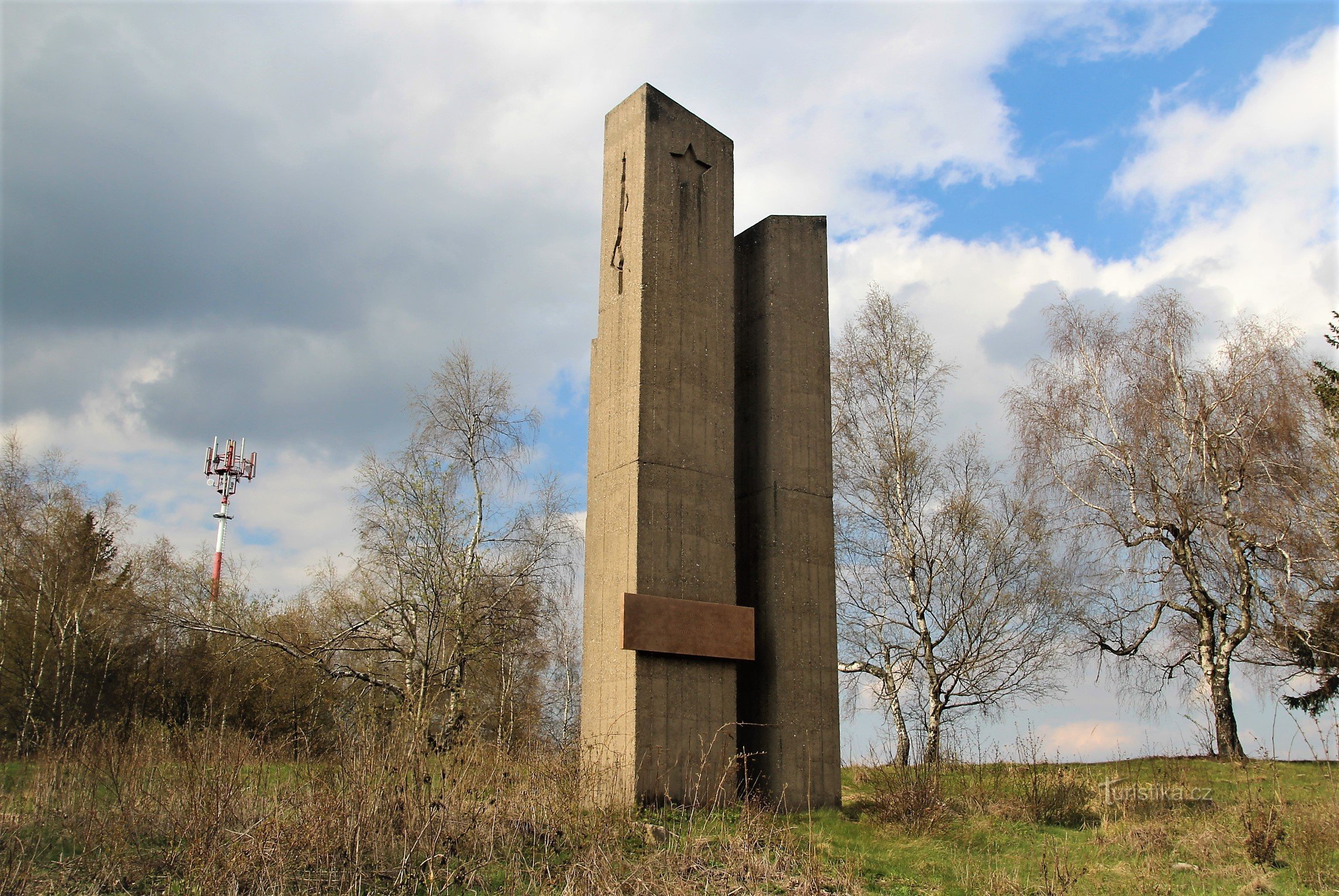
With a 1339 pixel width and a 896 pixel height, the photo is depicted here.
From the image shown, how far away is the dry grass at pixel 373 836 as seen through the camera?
562 centimetres

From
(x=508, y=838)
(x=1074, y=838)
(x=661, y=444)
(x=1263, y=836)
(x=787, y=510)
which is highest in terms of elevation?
(x=661, y=444)

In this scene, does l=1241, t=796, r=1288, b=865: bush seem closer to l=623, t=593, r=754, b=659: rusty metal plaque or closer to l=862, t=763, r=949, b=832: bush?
l=862, t=763, r=949, b=832: bush

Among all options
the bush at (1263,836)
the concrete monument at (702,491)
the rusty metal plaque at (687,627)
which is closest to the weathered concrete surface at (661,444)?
the concrete monument at (702,491)

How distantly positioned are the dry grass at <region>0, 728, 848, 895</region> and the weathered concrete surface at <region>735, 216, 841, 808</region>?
217cm

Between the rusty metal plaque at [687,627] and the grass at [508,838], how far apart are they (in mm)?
1288

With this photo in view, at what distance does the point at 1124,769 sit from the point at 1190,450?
17.7 ft

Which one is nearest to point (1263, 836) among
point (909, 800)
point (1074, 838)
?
point (1074, 838)

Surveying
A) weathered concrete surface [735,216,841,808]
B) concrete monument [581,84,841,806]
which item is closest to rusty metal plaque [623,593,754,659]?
concrete monument [581,84,841,806]

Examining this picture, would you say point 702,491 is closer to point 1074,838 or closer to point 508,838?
point 508,838

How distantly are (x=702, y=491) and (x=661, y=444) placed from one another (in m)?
0.62

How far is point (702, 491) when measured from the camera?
9.30m

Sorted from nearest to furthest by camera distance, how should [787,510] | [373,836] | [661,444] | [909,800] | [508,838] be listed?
[373,836] → [508,838] → [909,800] → [661,444] → [787,510]

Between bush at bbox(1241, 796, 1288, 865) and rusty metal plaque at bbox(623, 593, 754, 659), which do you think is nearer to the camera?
bush at bbox(1241, 796, 1288, 865)

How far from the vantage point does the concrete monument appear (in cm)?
864
